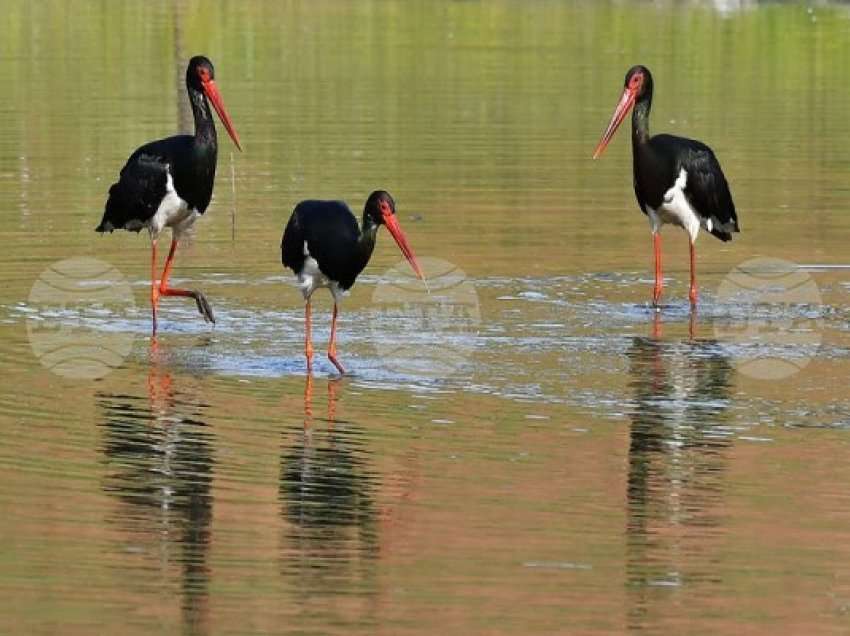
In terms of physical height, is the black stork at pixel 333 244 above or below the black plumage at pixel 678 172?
below

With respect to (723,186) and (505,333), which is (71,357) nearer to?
(505,333)

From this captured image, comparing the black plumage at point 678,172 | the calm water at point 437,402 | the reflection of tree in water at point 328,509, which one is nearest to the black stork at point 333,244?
the calm water at point 437,402

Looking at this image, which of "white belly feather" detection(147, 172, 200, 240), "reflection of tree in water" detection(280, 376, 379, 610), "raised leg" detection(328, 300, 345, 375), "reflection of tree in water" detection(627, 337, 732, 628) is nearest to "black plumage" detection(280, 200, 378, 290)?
"raised leg" detection(328, 300, 345, 375)

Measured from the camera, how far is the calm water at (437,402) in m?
9.39

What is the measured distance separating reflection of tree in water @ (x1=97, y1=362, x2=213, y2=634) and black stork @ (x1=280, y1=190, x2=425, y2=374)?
1.10 metres

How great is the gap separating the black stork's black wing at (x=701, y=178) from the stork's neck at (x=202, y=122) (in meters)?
3.40

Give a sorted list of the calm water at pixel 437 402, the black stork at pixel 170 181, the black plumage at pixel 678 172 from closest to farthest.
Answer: the calm water at pixel 437 402 → the black stork at pixel 170 181 → the black plumage at pixel 678 172

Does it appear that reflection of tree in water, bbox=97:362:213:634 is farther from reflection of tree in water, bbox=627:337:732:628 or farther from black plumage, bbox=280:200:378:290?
reflection of tree in water, bbox=627:337:732:628

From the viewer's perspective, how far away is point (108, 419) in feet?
41.3

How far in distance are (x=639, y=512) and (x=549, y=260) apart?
7.97 m

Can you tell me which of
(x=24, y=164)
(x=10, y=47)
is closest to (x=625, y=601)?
(x=24, y=164)

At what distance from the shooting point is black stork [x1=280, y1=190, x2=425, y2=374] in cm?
1395

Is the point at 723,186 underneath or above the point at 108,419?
above

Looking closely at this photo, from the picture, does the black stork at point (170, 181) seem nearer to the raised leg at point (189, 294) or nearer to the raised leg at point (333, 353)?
the raised leg at point (189, 294)
